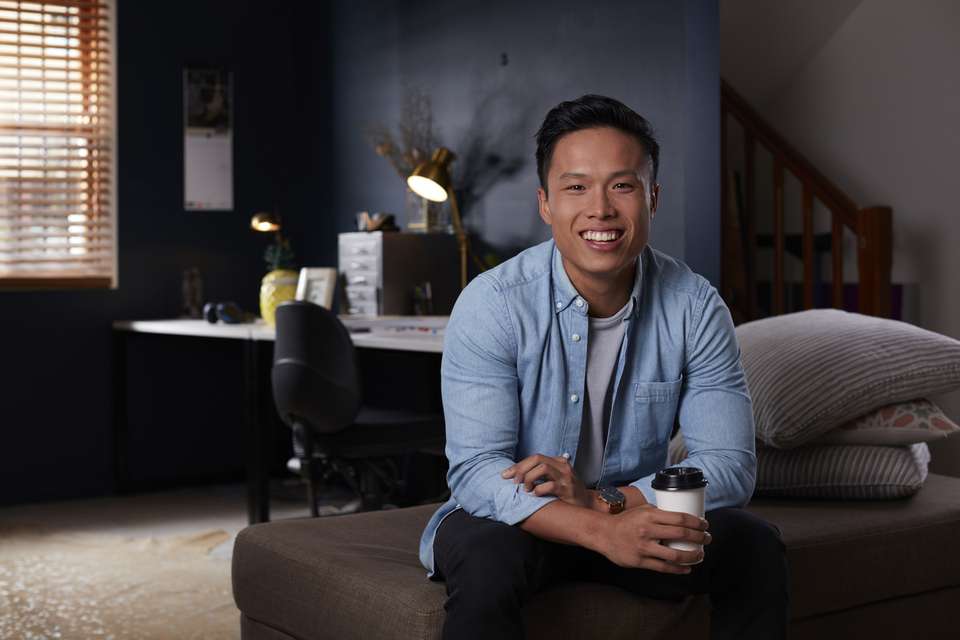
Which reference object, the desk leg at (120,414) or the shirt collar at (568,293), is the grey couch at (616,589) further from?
the desk leg at (120,414)

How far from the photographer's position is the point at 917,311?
4805 millimetres

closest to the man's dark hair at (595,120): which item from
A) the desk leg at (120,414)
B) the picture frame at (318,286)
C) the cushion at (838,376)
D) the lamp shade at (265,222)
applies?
the cushion at (838,376)

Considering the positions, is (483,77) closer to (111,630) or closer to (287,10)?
(287,10)

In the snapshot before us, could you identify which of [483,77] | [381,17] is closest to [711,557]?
[483,77]

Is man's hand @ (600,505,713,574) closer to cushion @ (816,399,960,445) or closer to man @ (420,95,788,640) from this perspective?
man @ (420,95,788,640)

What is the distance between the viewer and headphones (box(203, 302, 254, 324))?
4.57 meters

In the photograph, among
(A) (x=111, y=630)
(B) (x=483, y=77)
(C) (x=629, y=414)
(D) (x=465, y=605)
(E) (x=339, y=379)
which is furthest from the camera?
(B) (x=483, y=77)

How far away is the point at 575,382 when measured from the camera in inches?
74.0

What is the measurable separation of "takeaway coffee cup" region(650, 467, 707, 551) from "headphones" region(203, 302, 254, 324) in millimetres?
3156

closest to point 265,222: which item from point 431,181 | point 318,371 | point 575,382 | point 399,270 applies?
point 399,270

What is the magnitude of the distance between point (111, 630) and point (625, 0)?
2.30 m

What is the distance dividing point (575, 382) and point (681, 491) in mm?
328

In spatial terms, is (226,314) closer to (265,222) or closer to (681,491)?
(265,222)

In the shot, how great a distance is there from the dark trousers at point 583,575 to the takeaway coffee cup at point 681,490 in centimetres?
16
